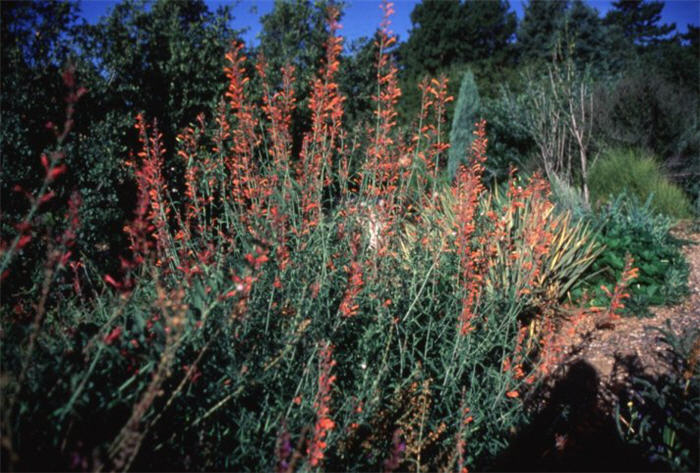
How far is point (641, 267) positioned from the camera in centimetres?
449

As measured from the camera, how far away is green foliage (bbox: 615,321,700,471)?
2012 millimetres

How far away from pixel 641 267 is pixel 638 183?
439 centimetres

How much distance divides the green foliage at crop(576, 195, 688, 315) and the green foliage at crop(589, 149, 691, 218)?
2772 millimetres

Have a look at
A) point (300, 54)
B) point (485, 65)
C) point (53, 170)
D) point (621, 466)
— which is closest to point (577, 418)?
point (621, 466)

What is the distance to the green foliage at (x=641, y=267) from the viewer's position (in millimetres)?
4293

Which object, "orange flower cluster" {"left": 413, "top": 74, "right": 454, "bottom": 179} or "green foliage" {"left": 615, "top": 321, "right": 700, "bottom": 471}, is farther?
"orange flower cluster" {"left": 413, "top": 74, "right": 454, "bottom": 179}

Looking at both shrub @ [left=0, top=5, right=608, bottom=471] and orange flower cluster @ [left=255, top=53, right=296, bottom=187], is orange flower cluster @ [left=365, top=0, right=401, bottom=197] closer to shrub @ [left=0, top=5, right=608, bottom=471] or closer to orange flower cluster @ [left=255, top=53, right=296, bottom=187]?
shrub @ [left=0, top=5, right=608, bottom=471]

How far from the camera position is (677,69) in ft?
63.5

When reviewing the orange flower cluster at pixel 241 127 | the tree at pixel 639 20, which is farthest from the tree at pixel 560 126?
the tree at pixel 639 20

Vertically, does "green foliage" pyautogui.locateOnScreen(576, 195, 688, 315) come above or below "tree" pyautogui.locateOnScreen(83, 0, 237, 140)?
below

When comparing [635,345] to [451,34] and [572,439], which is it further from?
[451,34]

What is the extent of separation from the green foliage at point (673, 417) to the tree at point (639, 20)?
1509 inches

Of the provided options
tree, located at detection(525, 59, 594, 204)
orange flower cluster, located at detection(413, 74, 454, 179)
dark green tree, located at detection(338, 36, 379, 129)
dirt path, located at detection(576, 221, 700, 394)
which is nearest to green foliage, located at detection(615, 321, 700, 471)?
dirt path, located at detection(576, 221, 700, 394)

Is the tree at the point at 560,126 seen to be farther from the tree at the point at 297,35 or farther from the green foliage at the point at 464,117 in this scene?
the tree at the point at 297,35
